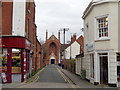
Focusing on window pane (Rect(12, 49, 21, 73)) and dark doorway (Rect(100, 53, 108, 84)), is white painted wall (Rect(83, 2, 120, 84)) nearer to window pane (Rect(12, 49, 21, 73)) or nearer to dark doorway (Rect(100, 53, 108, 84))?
dark doorway (Rect(100, 53, 108, 84))

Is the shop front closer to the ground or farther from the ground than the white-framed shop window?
closer to the ground

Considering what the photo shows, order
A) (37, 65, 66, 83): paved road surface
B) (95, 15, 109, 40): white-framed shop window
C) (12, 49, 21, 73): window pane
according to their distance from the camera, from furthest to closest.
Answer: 1. (37, 65, 66, 83): paved road surface
2. (12, 49, 21, 73): window pane
3. (95, 15, 109, 40): white-framed shop window

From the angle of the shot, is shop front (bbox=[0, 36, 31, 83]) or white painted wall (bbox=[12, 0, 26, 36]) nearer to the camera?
shop front (bbox=[0, 36, 31, 83])

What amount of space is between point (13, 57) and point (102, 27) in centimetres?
836

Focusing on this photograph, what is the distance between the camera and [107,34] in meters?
18.1

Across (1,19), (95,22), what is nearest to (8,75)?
(1,19)

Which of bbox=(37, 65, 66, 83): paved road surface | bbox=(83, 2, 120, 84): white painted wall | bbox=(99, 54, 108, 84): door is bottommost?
bbox=(37, 65, 66, 83): paved road surface

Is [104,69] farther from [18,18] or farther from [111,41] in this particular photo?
[18,18]

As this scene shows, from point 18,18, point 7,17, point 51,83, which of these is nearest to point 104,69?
point 51,83

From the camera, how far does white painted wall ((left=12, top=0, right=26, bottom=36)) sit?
20734 millimetres

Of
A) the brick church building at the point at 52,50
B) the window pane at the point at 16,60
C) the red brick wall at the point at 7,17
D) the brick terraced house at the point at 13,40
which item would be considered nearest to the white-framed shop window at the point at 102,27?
the brick terraced house at the point at 13,40

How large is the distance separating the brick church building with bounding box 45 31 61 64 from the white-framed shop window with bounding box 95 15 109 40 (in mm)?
84682

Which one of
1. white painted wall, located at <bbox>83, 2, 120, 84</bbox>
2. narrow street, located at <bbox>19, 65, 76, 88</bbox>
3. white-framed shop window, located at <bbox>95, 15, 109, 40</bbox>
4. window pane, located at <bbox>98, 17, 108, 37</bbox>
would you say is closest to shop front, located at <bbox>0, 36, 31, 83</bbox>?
narrow street, located at <bbox>19, 65, 76, 88</bbox>

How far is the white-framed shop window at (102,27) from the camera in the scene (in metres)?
18.1
